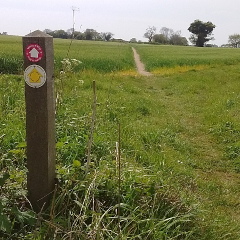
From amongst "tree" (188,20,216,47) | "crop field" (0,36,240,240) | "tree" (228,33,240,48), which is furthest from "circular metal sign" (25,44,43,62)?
"tree" (228,33,240,48)

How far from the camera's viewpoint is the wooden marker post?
2229 mm

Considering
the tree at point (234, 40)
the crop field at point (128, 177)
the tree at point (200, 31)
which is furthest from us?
the tree at point (234, 40)

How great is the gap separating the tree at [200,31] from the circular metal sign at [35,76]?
271ft

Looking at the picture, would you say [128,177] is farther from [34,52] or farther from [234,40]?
[234,40]

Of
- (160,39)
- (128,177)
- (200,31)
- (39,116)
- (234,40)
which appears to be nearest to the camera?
(39,116)

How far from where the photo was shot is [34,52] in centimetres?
222

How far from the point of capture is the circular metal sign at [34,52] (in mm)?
2207

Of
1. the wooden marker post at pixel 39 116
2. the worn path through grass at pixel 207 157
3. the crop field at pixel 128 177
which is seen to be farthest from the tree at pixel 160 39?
the wooden marker post at pixel 39 116

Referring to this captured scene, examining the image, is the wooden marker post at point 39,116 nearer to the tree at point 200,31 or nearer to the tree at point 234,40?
the tree at point 200,31

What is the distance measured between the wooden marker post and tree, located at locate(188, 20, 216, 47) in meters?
82.5

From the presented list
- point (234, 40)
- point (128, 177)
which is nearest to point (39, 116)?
point (128, 177)

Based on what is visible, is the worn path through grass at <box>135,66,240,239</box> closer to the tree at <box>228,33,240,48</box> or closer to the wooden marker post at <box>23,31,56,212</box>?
the wooden marker post at <box>23,31,56,212</box>

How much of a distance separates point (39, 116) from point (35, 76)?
271 mm

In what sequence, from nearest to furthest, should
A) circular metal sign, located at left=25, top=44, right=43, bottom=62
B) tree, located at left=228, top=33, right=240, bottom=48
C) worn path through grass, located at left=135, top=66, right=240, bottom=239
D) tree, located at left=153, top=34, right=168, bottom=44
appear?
circular metal sign, located at left=25, top=44, right=43, bottom=62, worn path through grass, located at left=135, top=66, right=240, bottom=239, tree, located at left=153, top=34, right=168, bottom=44, tree, located at left=228, top=33, right=240, bottom=48
